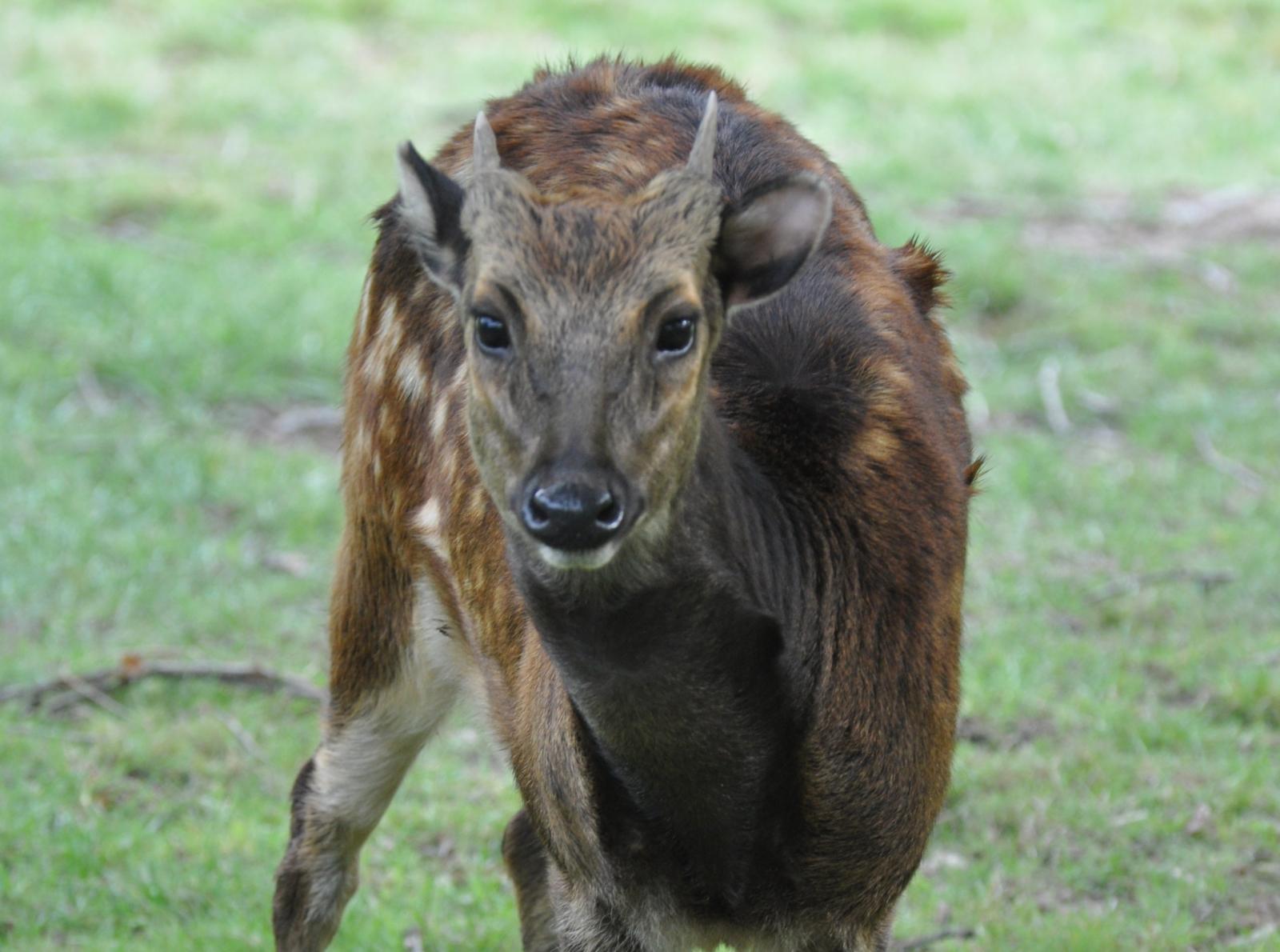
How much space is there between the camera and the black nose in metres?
3.21

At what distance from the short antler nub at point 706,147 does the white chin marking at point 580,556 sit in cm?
77

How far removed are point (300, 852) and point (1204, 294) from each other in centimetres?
669

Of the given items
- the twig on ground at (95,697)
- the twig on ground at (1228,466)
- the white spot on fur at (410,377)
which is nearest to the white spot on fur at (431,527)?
the white spot on fur at (410,377)

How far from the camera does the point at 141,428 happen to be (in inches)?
335

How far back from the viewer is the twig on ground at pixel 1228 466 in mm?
8141

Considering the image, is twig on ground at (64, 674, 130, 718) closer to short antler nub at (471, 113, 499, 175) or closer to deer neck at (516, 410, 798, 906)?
deer neck at (516, 410, 798, 906)

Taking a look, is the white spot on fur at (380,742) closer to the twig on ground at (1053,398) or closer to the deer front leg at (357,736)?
the deer front leg at (357,736)

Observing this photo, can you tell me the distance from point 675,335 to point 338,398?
5718mm

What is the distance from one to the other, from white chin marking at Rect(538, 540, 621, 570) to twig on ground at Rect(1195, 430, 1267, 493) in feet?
17.7

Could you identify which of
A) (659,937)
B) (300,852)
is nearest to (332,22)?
(300,852)

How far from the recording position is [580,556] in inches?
129

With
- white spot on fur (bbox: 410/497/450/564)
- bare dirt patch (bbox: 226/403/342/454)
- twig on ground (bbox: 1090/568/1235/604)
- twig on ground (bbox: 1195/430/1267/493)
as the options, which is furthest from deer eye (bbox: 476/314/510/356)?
twig on ground (bbox: 1195/430/1267/493)

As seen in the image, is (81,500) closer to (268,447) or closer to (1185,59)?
(268,447)

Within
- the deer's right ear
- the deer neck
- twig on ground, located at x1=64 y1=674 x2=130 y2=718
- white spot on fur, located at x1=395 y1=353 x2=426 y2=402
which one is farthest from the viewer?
twig on ground, located at x1=64 y1=674 x2=130 y2=718
